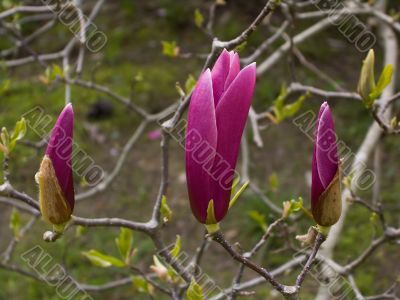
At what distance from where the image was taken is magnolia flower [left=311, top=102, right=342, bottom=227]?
917mm

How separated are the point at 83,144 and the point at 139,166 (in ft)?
1.38

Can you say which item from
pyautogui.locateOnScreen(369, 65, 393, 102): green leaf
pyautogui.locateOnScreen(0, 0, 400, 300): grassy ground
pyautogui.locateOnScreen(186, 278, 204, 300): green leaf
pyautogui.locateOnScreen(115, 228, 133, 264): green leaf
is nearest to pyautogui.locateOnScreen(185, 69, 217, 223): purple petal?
pyautogui.locateOnScreen(186, 278, 204, 300): green leaf

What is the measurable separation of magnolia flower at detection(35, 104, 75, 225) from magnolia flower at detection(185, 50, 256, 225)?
0.20 metres

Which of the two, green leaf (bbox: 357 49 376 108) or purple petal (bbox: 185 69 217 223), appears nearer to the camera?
purple petal (bbox: 185 69 217 223)

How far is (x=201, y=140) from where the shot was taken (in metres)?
0.90

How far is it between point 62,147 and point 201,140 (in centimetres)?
23

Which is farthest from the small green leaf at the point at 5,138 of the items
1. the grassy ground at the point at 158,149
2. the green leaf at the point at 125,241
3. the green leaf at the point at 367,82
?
the grassy ground at the point at 158,149

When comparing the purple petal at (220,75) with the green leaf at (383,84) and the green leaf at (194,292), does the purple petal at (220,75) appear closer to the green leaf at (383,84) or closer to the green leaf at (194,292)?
the green leaf at (194,292)

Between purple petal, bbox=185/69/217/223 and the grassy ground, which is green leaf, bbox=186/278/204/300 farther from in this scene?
the grassy ground

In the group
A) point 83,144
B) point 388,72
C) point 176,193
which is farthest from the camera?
point 83,144

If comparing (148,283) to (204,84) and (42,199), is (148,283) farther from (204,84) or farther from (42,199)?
(204,84)

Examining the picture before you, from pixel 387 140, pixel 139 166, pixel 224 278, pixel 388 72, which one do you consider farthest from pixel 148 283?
pixel 387 140

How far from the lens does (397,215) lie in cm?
324

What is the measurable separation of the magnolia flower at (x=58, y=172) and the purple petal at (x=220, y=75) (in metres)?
0.24
